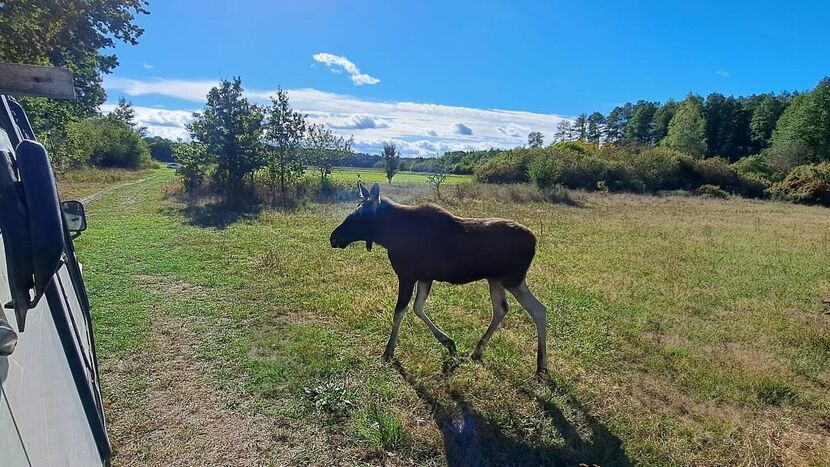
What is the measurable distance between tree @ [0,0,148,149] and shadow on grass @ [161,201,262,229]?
4.59 metres

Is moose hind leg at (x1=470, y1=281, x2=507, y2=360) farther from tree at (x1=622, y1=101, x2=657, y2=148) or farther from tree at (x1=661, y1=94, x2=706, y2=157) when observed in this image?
tree at (x1=622, y1=101, x2=657, y2=148)

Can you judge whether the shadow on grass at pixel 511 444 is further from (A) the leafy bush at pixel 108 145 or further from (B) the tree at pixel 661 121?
(B) the tree at pixel 661 121

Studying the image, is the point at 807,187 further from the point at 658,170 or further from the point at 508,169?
the point at 508,169

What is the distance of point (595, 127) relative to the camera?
9381 centimetres

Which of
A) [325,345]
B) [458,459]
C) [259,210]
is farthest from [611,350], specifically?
[259,210]

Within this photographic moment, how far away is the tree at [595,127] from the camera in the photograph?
93312 mm

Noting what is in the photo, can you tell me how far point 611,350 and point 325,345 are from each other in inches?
140

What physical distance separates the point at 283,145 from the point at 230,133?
2380mm

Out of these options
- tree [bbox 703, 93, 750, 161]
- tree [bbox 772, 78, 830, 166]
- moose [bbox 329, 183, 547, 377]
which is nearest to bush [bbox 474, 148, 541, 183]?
tree [bbox 772, 78, 830, 166]

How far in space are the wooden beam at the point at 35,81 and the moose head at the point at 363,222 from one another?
3.16 metres

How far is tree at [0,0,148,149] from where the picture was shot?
967cm

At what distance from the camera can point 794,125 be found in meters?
48.3

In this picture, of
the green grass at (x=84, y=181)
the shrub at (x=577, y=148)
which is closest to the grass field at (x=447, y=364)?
the green grass at (x=84, y=181)

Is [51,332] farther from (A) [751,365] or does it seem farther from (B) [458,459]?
(A) [751,365]
